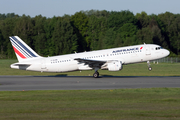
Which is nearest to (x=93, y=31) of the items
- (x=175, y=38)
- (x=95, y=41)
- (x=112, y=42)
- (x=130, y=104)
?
(x=95, y=41)

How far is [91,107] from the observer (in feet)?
50.1

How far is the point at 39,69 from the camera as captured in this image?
37.8 m

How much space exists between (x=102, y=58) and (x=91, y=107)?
21648 millimetres

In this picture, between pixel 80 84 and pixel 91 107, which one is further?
pixel 80 84

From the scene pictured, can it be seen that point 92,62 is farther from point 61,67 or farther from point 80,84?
point 80,84

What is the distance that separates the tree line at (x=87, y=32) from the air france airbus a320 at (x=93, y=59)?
6506 cm

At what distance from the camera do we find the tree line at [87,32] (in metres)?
112

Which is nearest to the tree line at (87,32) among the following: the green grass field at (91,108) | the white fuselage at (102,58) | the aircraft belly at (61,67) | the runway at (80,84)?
the white fuselage at (102,58)

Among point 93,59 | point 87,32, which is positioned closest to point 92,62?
point 93,59

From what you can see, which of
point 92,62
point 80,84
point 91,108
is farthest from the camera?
point 92,62

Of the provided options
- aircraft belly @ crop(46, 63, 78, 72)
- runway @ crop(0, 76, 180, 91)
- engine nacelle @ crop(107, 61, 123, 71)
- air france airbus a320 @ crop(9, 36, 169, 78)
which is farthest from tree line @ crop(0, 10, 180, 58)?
runway @ crop(0, 76, 180, 91)

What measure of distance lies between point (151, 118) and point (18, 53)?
2861 cm

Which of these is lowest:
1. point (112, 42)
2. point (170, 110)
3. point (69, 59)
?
point (170, 110)

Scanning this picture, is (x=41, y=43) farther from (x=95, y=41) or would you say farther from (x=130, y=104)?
(x=130, y=104)
